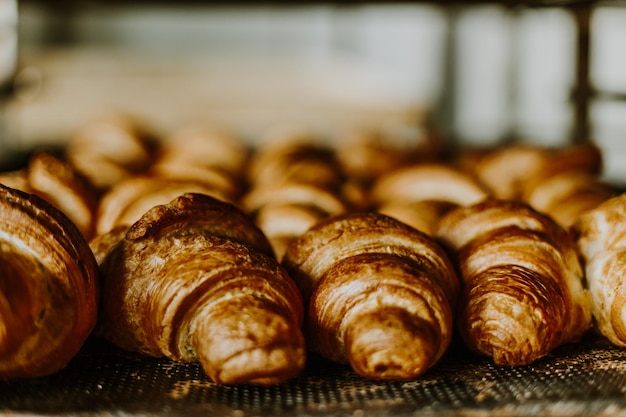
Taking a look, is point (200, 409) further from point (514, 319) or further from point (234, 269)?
point (514, 319)

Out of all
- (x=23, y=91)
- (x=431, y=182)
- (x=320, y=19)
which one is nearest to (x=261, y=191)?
(x=431, y=182)

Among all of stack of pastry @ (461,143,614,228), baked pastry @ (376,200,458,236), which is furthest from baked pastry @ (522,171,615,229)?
baked pastry @ (376,200,458,236)

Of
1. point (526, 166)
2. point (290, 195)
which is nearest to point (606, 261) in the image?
point (290, 195)

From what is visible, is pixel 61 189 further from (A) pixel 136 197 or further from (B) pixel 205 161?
(B) pixel 205 161

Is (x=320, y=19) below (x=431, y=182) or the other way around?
the other way around

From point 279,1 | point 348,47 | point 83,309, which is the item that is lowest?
point 83,309

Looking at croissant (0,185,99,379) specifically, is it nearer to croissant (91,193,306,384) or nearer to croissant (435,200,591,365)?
croissant (91,193,306,384)
